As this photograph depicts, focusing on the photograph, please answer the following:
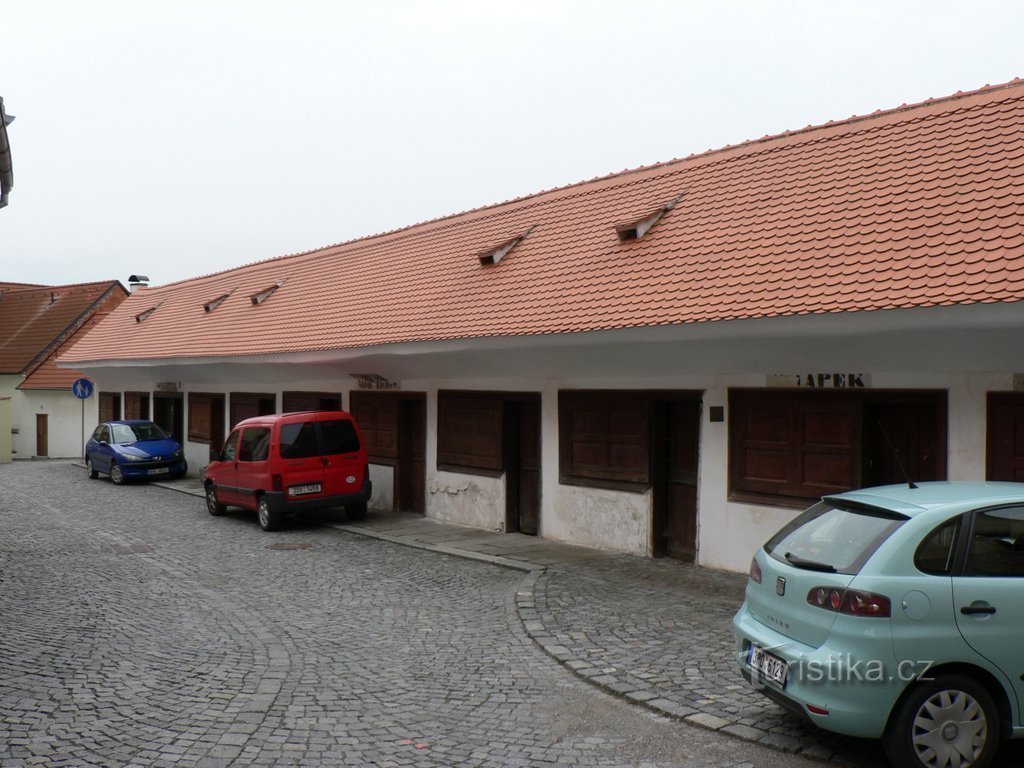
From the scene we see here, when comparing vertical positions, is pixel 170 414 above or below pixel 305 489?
above

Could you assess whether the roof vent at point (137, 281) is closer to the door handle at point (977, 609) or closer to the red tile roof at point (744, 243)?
the red tile roof at point (744, 243)

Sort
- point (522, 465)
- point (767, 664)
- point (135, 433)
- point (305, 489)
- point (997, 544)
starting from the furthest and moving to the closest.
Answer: point (135, 433)
point (305, 489)
point (522, 465)
point (767, 664)
point (997, 544)

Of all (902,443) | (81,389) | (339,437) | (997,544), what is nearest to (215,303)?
(81,389)

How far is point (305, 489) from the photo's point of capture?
15.3 meters

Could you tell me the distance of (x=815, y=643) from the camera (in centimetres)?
513

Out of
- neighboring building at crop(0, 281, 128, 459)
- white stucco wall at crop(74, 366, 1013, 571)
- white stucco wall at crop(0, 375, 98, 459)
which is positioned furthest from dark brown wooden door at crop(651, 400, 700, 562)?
white stucco wall at crop(0, 375, 98, 459)

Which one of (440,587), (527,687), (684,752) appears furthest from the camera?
(440,587)

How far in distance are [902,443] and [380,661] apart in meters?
5.70

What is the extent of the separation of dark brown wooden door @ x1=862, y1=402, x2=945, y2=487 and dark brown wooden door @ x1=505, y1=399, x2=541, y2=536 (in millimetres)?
5423

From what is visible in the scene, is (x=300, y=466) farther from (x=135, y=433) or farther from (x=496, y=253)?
(x=135, y=433)

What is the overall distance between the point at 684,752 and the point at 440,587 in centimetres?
535

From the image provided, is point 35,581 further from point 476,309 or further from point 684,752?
point 684,752

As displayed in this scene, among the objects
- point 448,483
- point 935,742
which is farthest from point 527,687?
point 448,483

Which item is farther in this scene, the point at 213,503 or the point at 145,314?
the point at 145,314
